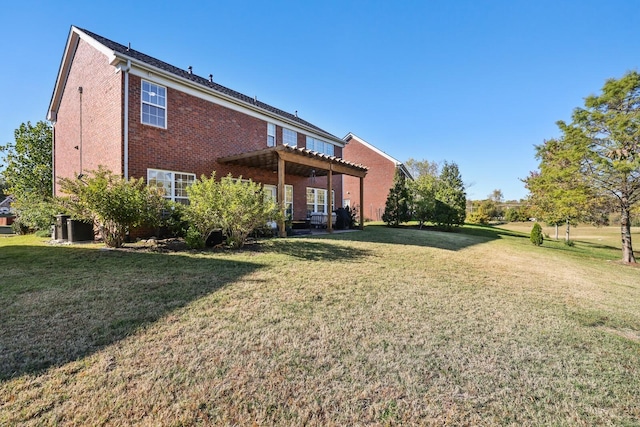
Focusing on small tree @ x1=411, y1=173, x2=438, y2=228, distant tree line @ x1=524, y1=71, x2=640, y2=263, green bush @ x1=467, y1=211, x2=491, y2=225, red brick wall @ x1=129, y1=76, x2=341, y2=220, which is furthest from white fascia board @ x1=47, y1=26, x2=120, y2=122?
green bush @ x1=467, y1=211, x2=491, y2=225

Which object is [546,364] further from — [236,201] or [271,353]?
[236,201]

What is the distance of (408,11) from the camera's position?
36.9 feet

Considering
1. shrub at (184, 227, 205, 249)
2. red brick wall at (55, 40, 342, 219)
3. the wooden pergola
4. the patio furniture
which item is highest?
red brick wall at (55, 40, 342, 219)

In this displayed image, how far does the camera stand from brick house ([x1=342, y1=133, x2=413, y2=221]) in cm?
2717

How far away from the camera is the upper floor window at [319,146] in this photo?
1725 cm

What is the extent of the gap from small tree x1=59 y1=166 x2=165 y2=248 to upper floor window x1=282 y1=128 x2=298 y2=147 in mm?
8620

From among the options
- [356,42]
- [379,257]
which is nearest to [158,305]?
[379,257]

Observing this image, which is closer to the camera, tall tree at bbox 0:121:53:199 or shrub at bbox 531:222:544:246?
shrub at bbox 531:222:544:246

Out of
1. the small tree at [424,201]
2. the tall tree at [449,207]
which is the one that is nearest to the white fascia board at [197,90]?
the small tree at [424,201]

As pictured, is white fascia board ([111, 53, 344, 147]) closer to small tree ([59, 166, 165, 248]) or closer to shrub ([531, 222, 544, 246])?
small tree ([59, 166, 165, 248])

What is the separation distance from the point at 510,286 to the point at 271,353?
17.7 ft

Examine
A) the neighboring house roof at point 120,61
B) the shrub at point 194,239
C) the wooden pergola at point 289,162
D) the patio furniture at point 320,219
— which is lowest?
the shrub at point 194,239

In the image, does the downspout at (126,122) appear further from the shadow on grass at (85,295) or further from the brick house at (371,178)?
the brick house at (371,178)

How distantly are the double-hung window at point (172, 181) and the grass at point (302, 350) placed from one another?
4863 mm
